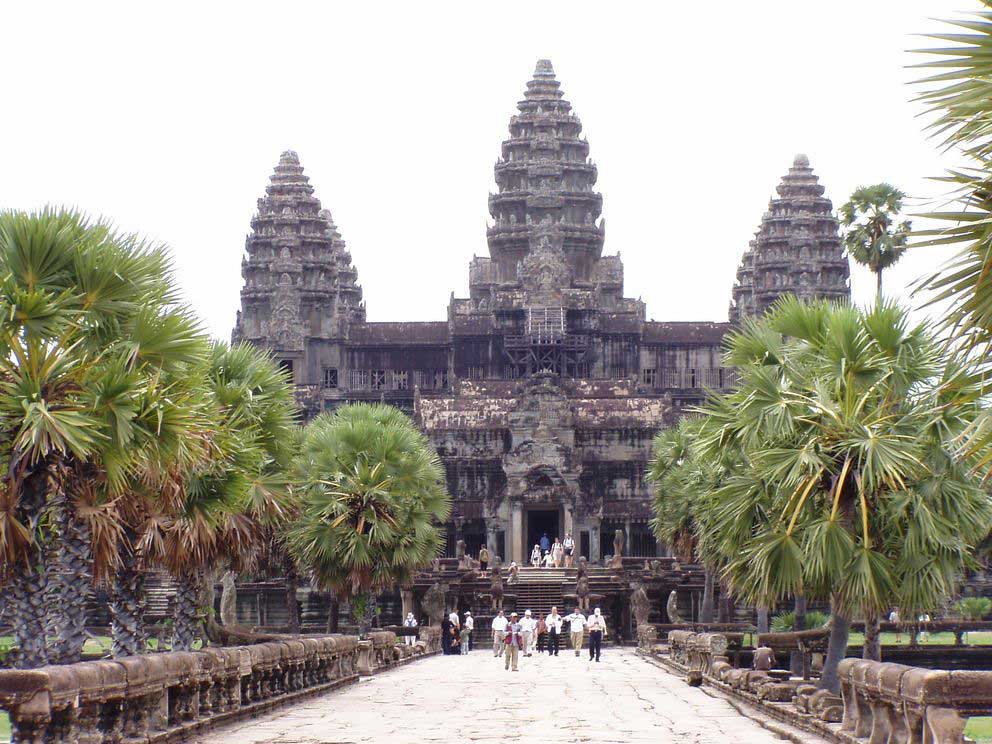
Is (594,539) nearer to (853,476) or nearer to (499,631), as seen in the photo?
(499,631)

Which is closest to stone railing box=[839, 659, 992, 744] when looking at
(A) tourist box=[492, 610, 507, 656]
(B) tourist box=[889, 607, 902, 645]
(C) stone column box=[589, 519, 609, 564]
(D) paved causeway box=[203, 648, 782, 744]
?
(D) paved causeway box=[203, 648, 782, 744]

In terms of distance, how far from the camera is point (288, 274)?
102688 mm

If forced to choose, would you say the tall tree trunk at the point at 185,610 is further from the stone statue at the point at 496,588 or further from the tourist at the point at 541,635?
the stone statue at the point at 496,588

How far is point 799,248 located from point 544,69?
20517 millimetres

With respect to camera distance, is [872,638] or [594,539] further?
[594,539]

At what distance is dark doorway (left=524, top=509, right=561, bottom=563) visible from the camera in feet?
285

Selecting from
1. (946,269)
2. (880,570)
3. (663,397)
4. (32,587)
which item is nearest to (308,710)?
(32,587)

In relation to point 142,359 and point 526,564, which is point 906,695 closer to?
point 142,359

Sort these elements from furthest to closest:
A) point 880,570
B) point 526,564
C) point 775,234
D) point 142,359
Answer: point 775,234 < point 526,564 < point 880,570 < point 142,359

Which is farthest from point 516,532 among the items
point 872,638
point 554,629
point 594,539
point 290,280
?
point 872,638

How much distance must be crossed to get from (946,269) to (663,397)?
78.0m

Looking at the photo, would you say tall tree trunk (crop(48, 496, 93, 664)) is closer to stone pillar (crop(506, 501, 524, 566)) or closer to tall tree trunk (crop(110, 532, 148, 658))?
tall tree trunk (crop(110, 532, 148, 658))

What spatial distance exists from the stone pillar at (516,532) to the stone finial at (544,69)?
3721 cm

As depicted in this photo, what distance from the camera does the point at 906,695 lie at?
53.0 feet
